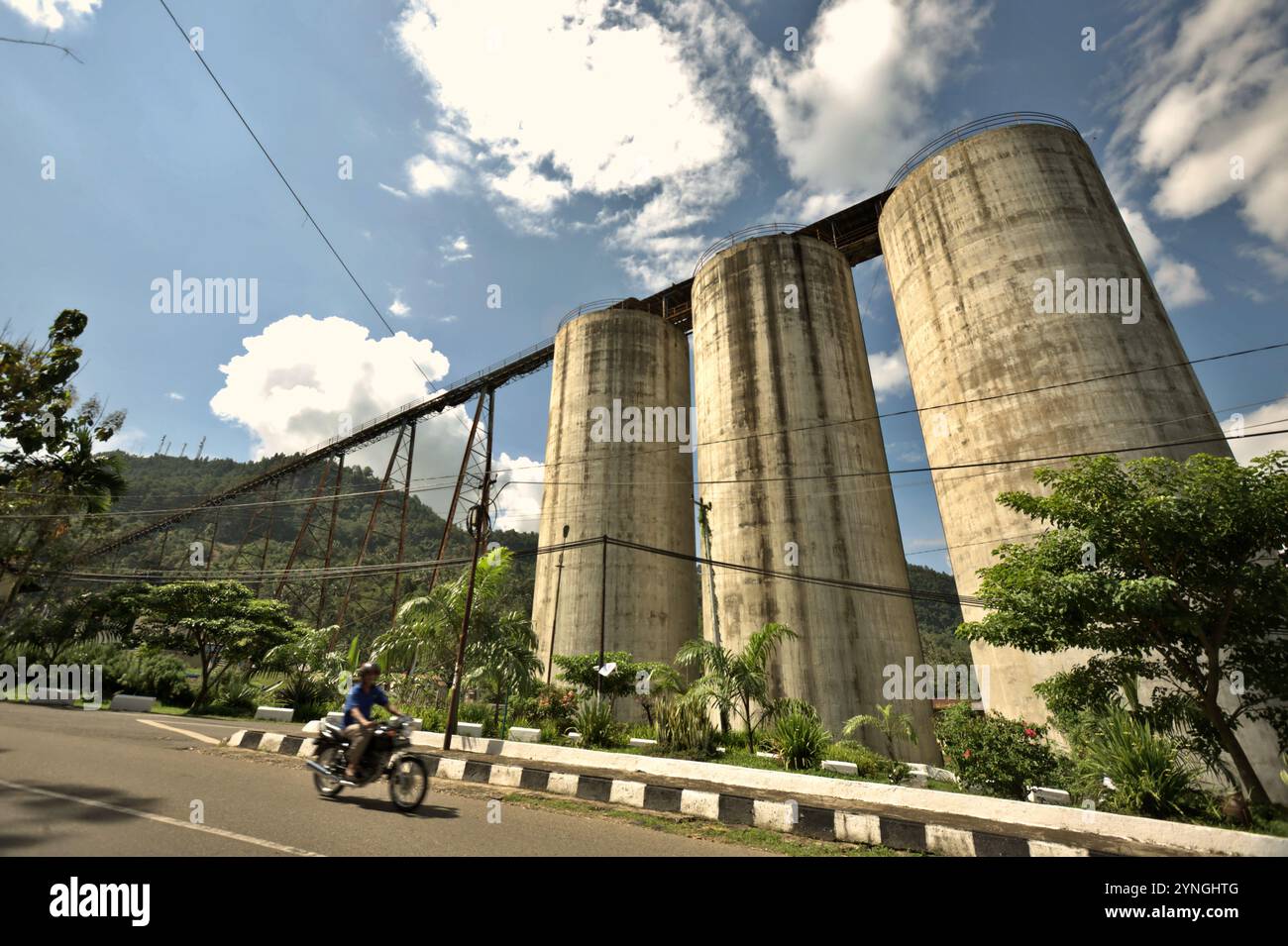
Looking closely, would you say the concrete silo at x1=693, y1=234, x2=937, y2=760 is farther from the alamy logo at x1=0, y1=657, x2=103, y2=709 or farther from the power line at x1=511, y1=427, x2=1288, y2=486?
the alamy logo at x1=0, y1=657, x2=103, y2=709

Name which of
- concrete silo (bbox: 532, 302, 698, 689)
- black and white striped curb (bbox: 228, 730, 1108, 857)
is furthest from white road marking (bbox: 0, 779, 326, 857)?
concrete silo (bbox: 532, 302, 698, 689)

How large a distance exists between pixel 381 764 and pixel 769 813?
482 cm

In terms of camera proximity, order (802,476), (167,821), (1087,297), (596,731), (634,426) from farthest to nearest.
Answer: (634,426) → (802,476) → (1087,297) → (596,731) → (167,821)

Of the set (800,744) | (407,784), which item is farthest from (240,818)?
(800,744)

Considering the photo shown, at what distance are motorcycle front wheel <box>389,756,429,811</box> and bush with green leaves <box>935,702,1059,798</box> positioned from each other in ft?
30.6

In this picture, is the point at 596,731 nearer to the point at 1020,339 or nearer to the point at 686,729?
the point at 686,729

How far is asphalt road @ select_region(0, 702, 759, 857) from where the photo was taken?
4898mm

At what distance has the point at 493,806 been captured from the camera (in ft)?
22.6

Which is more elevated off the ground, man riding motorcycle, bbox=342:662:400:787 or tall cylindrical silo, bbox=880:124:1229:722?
tall cylindrical silo, bbox=880:124:1229:722

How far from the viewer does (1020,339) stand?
18.2 meters
